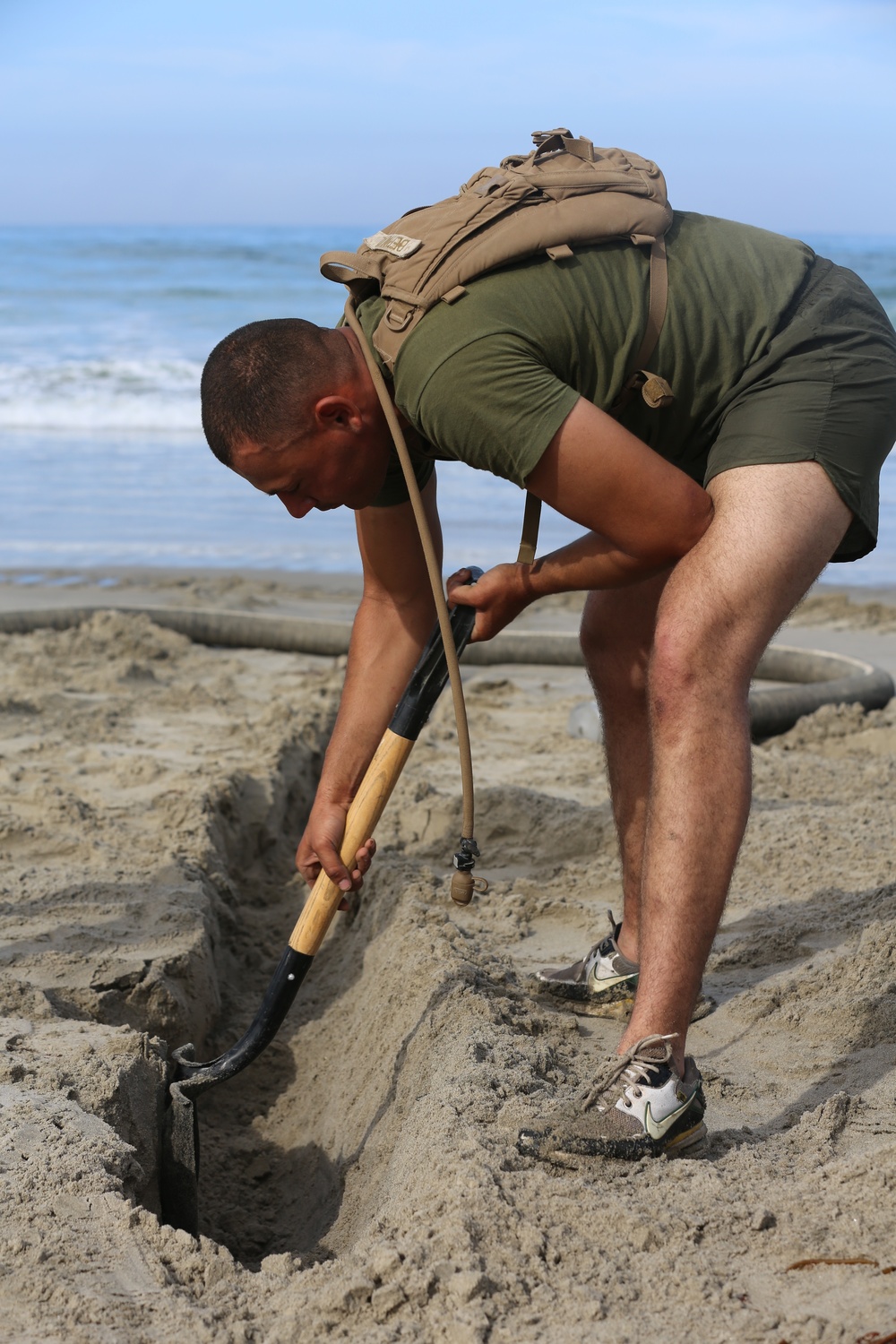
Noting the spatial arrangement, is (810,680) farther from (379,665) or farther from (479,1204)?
(479,1204)

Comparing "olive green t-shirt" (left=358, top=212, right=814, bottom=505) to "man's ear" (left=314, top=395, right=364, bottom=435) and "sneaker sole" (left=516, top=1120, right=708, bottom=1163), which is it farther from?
"sneaker sole" (left=516, top=1120, right=708, bottom=1163)

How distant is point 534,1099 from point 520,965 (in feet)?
3.29

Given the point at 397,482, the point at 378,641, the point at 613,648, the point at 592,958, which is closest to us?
the point at 397,482

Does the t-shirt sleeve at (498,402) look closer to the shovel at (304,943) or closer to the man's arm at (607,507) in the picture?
the man's arm at (607,507)

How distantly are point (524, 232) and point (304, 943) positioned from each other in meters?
1.42

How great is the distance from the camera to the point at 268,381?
7.18 feet

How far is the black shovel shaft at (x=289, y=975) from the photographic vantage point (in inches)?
96.1

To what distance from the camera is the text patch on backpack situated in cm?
218

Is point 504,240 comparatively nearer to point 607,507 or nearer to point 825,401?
point 607,507

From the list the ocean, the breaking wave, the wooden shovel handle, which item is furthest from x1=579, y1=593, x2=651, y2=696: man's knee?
the breaking wave

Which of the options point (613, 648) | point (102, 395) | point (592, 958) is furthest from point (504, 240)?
point (102, 395)

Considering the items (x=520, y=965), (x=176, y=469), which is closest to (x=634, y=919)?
(x=520, y=965)

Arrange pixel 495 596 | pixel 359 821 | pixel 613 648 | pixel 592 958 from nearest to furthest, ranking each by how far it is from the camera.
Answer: pixel 495 596 → pixel 359 821 → pixel 613 648 → pixel 592 958

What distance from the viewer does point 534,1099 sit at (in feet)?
7.14
